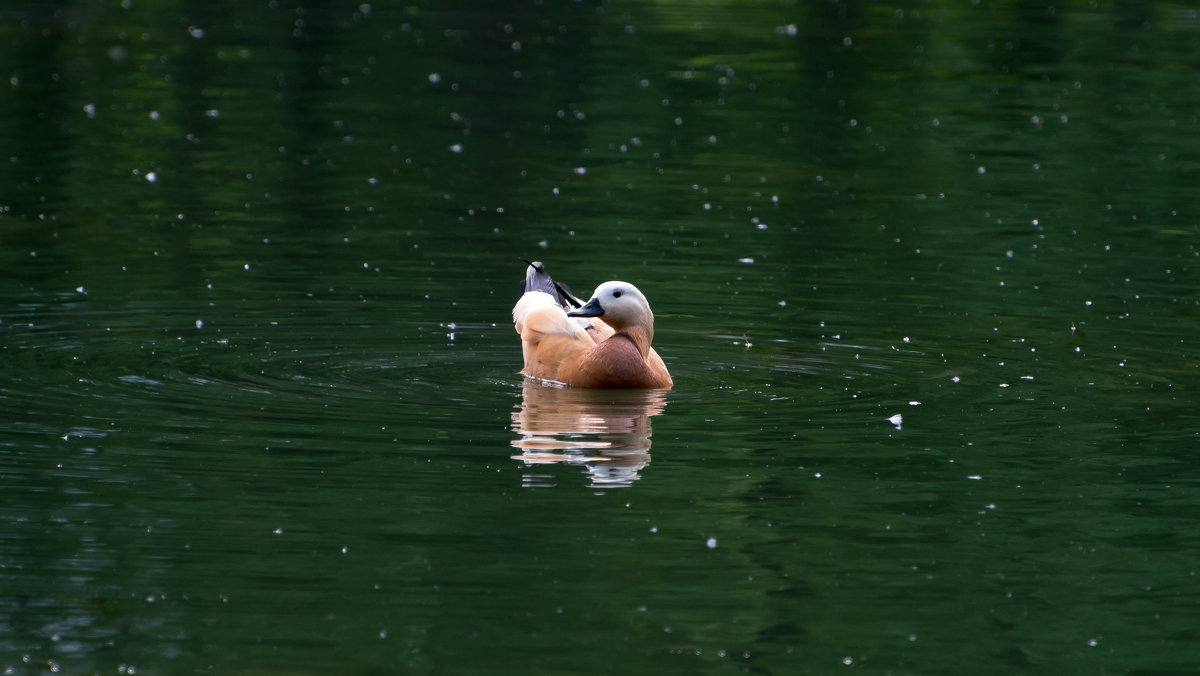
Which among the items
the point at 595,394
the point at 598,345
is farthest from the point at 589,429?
the point at 598,345

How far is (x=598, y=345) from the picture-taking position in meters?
11.5

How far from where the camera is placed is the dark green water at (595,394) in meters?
7.27

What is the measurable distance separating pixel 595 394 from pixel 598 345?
32 cm

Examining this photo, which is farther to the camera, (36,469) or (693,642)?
(36,469)

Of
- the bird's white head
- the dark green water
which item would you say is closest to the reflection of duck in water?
the dark green water

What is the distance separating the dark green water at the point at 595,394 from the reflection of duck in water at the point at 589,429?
41mm

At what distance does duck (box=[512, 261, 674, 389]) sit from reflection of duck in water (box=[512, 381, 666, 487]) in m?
0.08

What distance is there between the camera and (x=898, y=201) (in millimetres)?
19281

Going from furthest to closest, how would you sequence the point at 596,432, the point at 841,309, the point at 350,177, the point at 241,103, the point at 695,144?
the point at 241,103 < the point at 695,144 < the point at 350,177 < the point at 841,309 < the point at 596,432

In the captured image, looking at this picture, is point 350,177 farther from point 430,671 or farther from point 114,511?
point 430,671

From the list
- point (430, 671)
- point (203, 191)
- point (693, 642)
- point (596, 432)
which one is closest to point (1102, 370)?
point (596, 432)

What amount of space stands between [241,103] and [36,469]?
17214mm

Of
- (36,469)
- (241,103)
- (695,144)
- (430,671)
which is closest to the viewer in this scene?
(430,671)

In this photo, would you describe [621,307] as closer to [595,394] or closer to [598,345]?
[598,345]
